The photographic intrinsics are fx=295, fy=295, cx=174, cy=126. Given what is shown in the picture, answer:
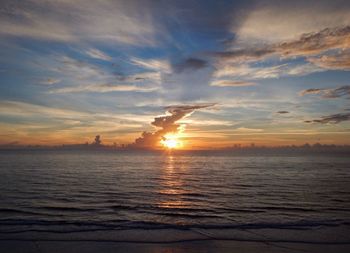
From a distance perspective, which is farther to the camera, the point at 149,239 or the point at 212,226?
the point at 212,226

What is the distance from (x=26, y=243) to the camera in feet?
47.4

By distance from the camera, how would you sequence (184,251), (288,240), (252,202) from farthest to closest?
(252,202) → (288,240) → (184,251)

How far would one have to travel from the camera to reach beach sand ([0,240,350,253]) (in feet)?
44.2

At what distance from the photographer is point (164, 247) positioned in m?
14.0

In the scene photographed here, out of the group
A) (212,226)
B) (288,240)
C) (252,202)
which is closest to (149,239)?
(212,226)

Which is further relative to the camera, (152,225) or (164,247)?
(152,225)

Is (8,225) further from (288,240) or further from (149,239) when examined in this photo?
(288,240)

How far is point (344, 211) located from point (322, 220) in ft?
15.9

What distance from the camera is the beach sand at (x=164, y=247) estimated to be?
1346cm

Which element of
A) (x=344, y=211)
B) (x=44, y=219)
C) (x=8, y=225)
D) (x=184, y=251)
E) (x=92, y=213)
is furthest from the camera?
(x=344, y=211)

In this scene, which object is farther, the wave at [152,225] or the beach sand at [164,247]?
the wave at [152,225]

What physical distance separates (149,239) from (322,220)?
13291mm

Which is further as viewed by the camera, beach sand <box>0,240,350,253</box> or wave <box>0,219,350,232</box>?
wave <box>0,219,350,232</box>

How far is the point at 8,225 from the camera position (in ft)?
61.2
